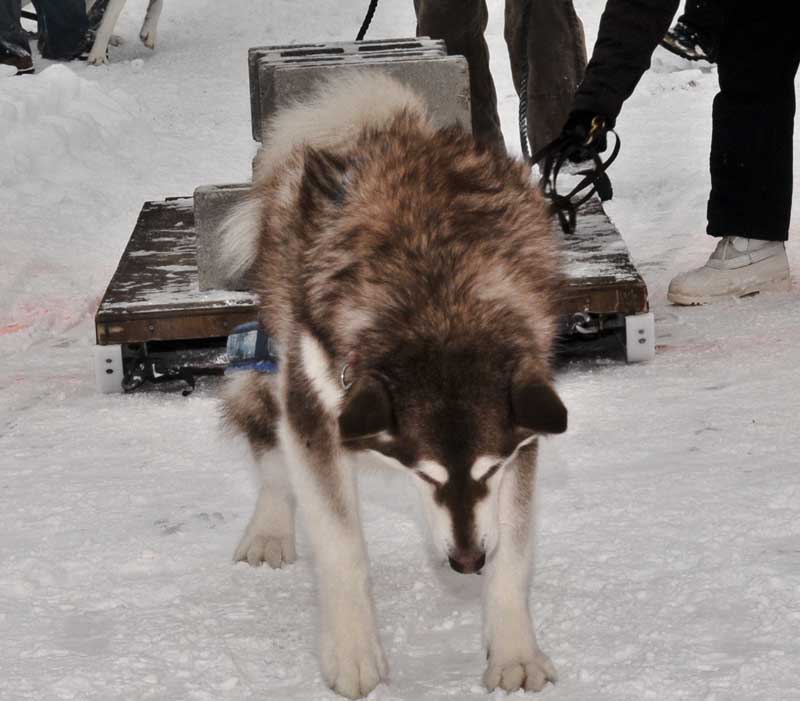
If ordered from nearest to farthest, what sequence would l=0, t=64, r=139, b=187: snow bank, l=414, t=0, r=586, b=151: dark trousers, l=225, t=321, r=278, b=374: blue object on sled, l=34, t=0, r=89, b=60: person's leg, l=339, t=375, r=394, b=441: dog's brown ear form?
l=339, t=375, r=394, b=441: dog's brown ear → l=225, t=321, r=278, b=374: blue object on sled → l=414, t=0, r=586, b=151: dark trousers → l=0, t=64, r=139, b=187: snow bank → l=34, t=0, r=89, b=60: person's leg

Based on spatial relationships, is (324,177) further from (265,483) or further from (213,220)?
(213,220)

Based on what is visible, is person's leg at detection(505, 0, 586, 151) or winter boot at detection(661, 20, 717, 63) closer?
winter boot at detection(661, 20, 717, 63)

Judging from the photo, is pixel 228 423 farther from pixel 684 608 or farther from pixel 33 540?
pixel 684 608

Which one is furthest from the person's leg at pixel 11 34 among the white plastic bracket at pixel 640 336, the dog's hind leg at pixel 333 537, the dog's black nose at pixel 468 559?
the dog's black nose at pixel 468 559

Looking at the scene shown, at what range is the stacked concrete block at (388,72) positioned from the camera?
445cm

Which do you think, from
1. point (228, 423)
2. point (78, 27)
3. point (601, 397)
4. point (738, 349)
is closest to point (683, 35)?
point (738, 349)

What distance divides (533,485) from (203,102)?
A: 24.9ft

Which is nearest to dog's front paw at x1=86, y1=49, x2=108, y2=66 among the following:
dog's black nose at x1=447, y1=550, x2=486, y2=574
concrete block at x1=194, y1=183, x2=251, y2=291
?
concrete block at x1=194, y1=183, x2=251, y2=291

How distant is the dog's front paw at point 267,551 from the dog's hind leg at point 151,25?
8.83 metres

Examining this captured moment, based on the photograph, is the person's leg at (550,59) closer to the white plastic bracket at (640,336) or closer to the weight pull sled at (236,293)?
the weight pull sled at (236,293)

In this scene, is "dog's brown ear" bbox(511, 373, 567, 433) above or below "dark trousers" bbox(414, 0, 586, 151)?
above

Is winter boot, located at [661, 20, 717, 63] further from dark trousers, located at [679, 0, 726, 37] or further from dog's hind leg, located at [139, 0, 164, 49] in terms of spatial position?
dog's hind leg, located at [139, 0, 164, 49]

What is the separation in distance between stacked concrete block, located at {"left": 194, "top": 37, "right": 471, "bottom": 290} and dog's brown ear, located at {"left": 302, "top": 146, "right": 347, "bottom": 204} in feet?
5.31

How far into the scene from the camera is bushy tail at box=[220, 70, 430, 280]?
292cm
